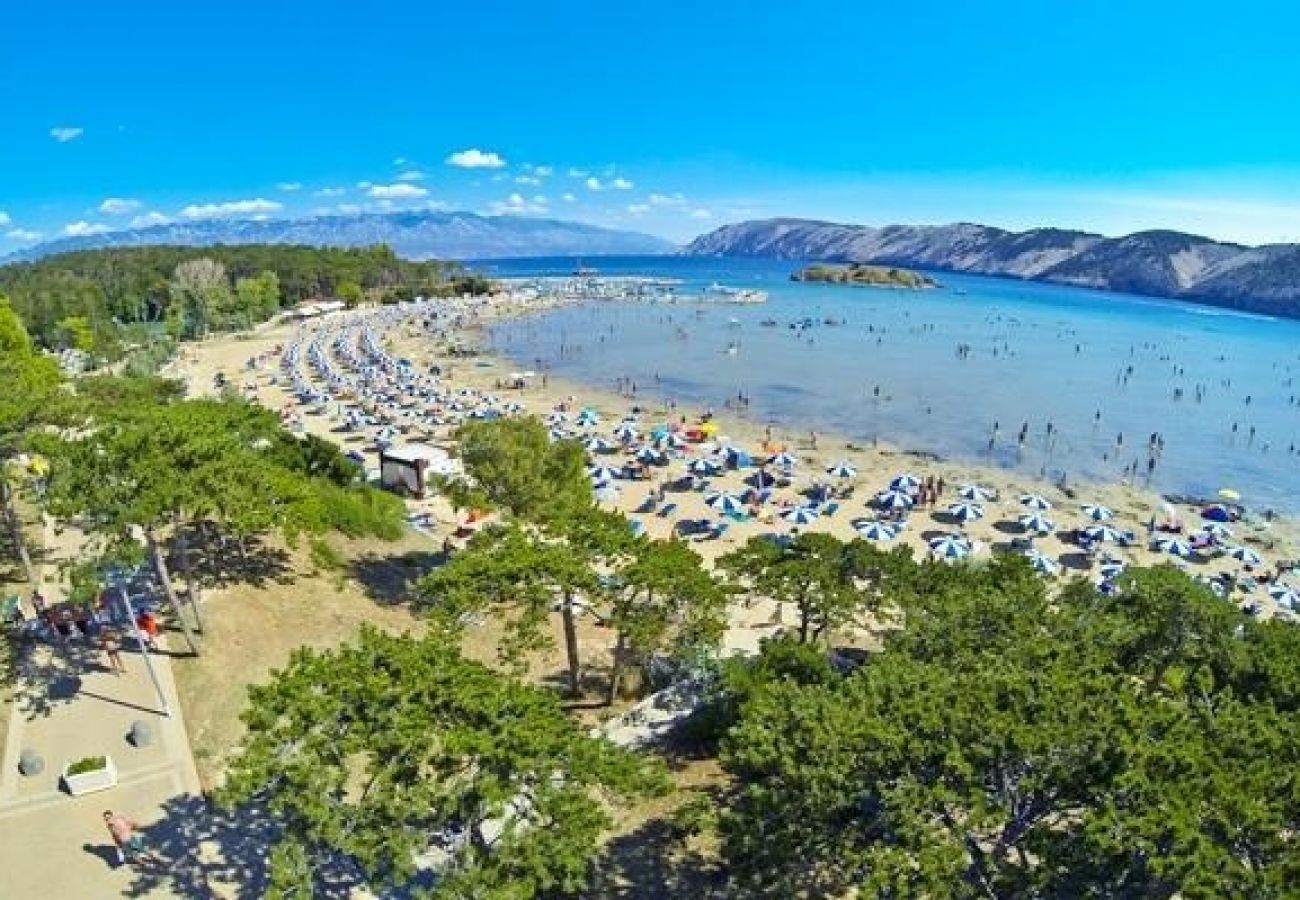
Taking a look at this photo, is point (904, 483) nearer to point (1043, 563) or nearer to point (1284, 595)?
point (1043, 563)

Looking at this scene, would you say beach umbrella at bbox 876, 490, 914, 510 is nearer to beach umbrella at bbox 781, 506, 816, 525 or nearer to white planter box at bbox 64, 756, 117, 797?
beach umbrella at bbox 781, 506, 816, 525

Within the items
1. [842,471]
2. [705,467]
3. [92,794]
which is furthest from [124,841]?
[842,471]

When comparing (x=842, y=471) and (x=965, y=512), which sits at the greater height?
(x=842, y=471)

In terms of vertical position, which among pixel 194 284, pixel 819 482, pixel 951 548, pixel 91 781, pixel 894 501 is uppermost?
pixel 194 284

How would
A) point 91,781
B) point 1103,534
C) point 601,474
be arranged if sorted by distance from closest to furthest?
point 91,781 → point 1103,534 → point 601,474

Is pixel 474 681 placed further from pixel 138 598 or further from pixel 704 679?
pixel 138 598
